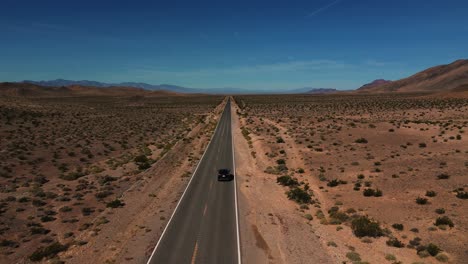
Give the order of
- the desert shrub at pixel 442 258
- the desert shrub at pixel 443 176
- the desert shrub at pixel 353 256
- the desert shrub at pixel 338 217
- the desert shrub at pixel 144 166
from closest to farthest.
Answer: the desert shrub at pixel 442 258 → the desert shrub at pixel 353 256 → the desert shrub at pixel 338 217 → the desert shrub at pixel 443 176 → the desert shrub at pixel 144 166

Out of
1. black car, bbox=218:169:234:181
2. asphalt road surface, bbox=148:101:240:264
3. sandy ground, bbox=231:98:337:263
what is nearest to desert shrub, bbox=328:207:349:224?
sandy ground, bbox=231:98:337:263

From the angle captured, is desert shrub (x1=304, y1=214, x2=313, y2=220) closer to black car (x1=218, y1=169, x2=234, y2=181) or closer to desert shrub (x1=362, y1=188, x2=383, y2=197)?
desert shrub (x1=362, y1=188, x2=383, y2=197)

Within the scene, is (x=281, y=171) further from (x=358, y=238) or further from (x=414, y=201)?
(x=358, y=238)

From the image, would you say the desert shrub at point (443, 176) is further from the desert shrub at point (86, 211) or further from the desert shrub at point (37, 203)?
the desert shrub at point (37, 203)

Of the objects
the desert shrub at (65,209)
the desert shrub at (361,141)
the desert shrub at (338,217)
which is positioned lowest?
the desert shrub at (65,209)

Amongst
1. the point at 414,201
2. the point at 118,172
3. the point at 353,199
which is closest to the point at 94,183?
the point at 118,172

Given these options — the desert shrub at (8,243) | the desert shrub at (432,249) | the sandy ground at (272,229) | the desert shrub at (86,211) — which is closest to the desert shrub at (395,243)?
the desert shrub at (432,249)
